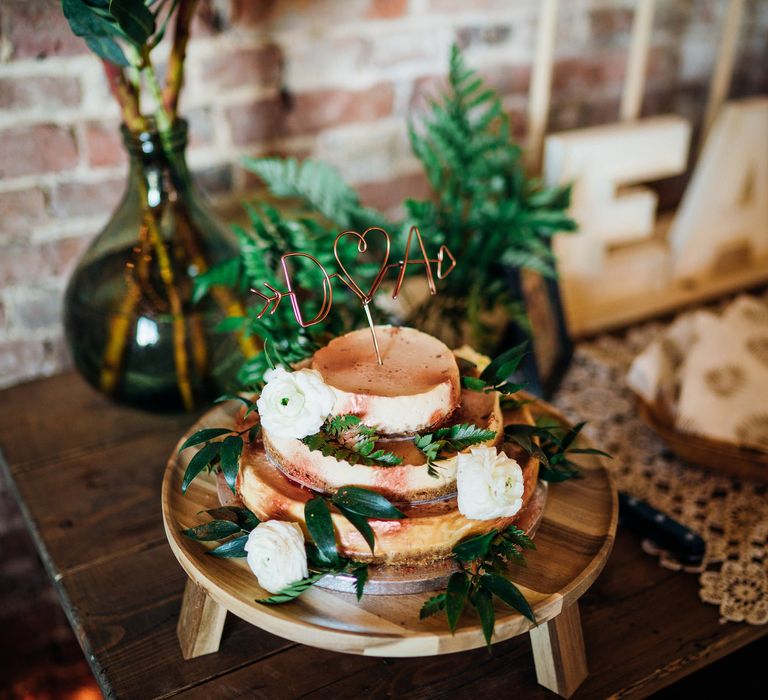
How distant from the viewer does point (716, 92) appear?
169 cm

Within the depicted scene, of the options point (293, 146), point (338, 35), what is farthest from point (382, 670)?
point (338, 35)

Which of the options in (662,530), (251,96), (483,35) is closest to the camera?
(662,530)

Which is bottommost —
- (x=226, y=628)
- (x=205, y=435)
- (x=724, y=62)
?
(x=226, y=628)

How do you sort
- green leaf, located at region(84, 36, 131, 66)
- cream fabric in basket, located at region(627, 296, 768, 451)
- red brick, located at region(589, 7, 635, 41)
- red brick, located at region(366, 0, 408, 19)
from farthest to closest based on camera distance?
red brick, located at region(589, 7, 635, 41) → red brick, located at region(366, 0, 408, 19) → cream fabric in basket, located at region(627, 296, 768, 451) → green leaf, located at region(84, 36, 131, 66)

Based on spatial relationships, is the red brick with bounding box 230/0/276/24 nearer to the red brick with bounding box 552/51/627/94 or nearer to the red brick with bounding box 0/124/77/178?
the red brick with bounding box 0/124/77/178

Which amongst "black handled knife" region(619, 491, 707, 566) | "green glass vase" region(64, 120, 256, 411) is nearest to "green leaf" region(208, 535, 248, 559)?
"green glass vase" region(64, 120, 256, 411)

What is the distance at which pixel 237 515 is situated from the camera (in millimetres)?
767

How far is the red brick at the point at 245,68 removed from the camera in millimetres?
1296

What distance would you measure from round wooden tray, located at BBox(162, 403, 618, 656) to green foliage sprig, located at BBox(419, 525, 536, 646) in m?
0.01

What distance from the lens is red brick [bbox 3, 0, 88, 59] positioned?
1134 mm

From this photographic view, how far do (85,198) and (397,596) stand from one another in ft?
2.94

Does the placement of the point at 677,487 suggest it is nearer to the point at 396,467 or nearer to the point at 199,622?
the point at 396,467

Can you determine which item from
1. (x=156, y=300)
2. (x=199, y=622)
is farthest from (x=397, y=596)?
(x=156, y=300)

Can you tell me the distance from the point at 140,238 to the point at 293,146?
1.40 feet
